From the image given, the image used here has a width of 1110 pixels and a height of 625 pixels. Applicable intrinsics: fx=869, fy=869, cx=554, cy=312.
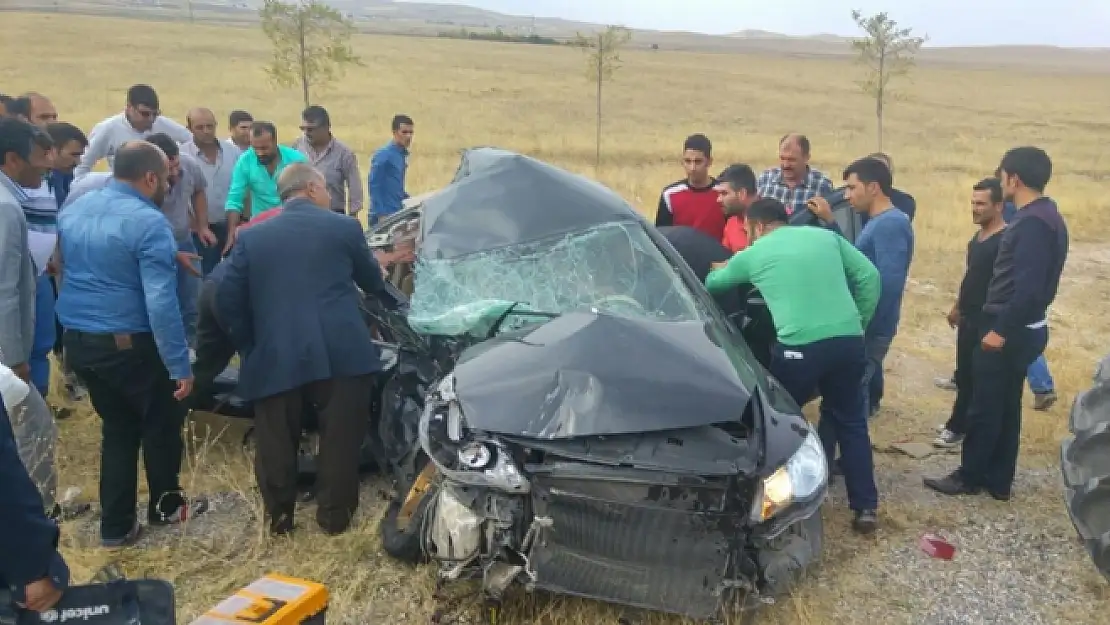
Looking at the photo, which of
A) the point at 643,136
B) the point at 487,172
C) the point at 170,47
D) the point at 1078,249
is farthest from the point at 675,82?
the point at 487,172

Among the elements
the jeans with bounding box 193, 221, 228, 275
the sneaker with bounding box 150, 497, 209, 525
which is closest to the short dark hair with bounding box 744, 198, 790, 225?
the sneaker with bounding box 150, 497, 209, 525

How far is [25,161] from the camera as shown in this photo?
4160 millimetres

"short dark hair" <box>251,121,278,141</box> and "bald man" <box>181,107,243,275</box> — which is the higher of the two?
"short dark hair" <box>251,121,278,141</box>

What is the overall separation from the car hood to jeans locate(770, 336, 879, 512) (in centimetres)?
79

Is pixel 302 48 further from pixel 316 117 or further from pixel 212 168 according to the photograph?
pixel 212 168

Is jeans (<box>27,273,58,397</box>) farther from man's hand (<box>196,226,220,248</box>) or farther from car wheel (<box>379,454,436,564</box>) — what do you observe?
car wheel (<box>379,454,436,564</box>)

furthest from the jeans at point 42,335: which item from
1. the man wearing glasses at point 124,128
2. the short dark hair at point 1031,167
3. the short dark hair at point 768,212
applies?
the short dark hair at point 1031,167

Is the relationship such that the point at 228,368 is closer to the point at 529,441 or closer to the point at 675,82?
the point at 529,441

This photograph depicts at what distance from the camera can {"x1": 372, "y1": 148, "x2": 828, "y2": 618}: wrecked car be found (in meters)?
2.94

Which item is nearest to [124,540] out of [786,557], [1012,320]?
[786,557]

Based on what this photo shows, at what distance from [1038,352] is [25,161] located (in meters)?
5.10

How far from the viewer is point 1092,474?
3.63 m

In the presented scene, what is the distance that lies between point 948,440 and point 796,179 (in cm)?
198

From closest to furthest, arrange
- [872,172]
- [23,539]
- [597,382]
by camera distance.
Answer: [23,539]
[597,382]
[872,172]
